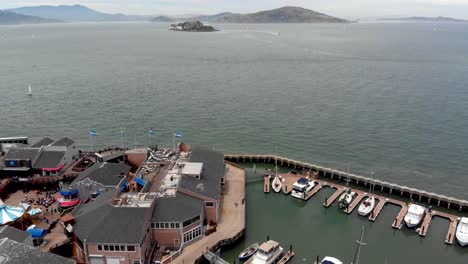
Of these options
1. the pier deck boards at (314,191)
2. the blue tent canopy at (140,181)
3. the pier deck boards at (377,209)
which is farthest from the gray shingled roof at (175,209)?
the pier deck boards at (377,209)

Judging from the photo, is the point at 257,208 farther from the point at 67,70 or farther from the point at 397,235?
the point at 67,70

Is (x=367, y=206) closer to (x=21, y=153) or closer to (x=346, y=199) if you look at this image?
(x=346, y=199)

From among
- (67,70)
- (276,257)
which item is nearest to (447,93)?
(276,257)

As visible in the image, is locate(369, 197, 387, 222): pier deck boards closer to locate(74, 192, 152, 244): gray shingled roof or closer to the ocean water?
the ocean water

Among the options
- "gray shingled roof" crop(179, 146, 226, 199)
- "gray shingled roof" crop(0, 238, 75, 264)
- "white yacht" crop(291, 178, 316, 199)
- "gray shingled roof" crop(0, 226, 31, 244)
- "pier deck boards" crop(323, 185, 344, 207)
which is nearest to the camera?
"gray shingled roof" crop(0, 238, 75, 264)

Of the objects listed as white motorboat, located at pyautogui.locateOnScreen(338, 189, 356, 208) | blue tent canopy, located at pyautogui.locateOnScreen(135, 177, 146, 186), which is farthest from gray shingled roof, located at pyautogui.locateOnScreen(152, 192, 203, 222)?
white motorboat, located at pyautogui.locateOnScreen(338, 189, 356, 208)

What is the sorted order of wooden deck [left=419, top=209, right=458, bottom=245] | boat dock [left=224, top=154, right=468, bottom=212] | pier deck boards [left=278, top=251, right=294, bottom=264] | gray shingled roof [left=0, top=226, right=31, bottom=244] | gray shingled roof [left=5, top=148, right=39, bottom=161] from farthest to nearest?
1. gray shingled roof [left=5, top=148, right=39, bottom=161]
2. boat dock [left=224, top=154, right=468, bottom=212]
3. wooden deck [left=419, top=209, right=458, bottom=245]
4. pier deck boards [left=278, top=251, right=294, bottom=264]
5. gray shingled roof [left=0, top=226, right=31, bottom=244]

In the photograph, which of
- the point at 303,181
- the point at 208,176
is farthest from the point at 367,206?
the point at 208,176
